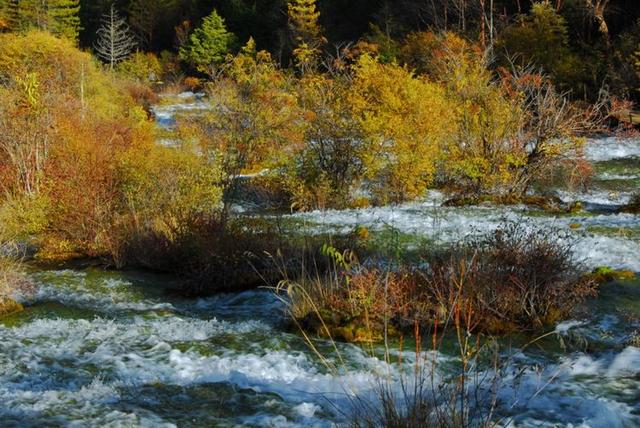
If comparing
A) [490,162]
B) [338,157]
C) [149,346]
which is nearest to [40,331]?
[149,346]

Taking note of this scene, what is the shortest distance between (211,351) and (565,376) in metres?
3.34

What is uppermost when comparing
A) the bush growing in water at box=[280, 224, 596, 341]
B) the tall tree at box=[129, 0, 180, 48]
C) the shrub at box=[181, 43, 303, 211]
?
the tall tree at box=[129, 0, 180, 48]

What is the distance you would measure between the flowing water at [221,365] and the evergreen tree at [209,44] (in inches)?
2080

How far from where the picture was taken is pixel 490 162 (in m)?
17.5

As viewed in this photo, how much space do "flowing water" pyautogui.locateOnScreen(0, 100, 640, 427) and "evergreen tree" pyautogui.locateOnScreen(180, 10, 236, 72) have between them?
5283 centimetres

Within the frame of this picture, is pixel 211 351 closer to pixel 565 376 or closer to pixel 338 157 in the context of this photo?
pixel 565 376

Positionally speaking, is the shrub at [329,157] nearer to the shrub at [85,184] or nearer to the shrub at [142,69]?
the shrub at [85,184]

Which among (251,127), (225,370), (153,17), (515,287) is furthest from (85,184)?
(153,17)

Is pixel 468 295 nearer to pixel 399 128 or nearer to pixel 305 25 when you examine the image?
pixel 399 128

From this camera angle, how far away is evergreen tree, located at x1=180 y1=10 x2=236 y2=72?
199 feet

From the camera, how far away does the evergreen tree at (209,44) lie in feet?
199

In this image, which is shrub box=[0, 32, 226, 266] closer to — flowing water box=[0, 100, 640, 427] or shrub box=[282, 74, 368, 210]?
flowing water box=[0, 100, 640, 427]

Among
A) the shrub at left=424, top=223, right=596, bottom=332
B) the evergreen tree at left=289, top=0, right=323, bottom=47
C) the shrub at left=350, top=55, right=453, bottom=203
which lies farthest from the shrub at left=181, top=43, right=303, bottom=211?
the evergreen tree at left=289, top=0, right=323, bottom=47

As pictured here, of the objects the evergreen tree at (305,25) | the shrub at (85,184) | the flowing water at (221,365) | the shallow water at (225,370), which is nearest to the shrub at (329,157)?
the shrub at (85,184)
